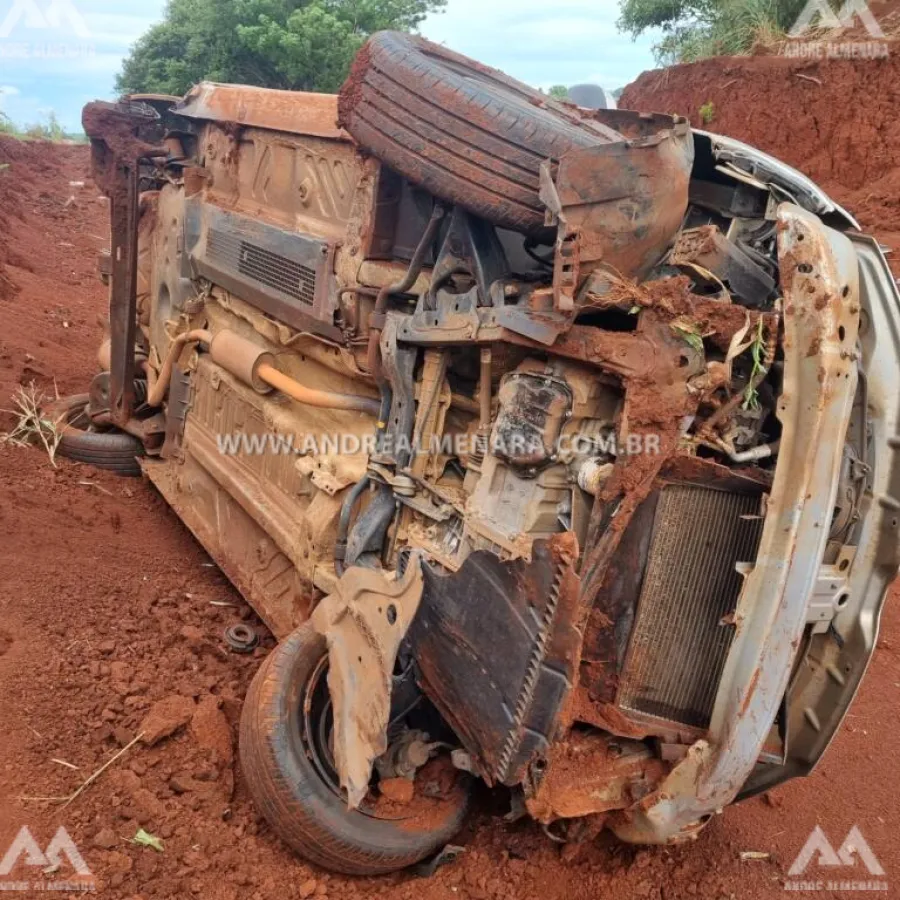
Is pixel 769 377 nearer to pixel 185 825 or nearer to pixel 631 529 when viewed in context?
pixel 631 529

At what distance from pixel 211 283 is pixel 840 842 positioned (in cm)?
430

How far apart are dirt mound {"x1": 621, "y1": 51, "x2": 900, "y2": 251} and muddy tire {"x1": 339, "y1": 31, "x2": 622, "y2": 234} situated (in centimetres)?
635

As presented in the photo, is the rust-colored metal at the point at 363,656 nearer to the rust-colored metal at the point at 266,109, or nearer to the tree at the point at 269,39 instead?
the rust-colored metal at the point at 266,109

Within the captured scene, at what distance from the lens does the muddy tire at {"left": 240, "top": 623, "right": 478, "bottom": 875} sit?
9.11 feet

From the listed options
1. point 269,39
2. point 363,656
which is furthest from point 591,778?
point 269,39

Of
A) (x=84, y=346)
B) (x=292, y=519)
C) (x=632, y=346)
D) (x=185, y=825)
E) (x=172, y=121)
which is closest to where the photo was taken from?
(x=632, y=346)

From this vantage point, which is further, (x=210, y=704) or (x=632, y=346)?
(x=210, y=704)

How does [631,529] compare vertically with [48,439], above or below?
above

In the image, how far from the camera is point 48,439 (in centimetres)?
596

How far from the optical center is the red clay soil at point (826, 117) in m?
8.88

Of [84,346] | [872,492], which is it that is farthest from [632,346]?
[84,346]

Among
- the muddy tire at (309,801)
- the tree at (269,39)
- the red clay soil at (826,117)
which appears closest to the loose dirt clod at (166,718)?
the muddy tire at (309,801)

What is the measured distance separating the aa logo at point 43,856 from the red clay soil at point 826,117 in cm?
797

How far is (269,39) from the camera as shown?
788 inches
